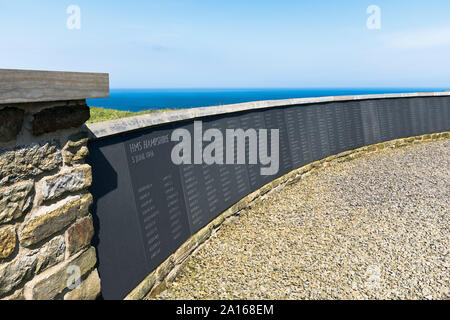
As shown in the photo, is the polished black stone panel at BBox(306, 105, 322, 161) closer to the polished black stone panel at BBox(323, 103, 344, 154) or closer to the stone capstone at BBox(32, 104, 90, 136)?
the polished black stone panel at BBox(323, 103, 344, 154)

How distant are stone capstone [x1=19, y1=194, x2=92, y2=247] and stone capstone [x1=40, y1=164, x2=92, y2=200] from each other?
0.10 meters

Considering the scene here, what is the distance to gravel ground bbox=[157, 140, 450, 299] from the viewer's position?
12.8ft

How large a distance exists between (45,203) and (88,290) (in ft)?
3.40

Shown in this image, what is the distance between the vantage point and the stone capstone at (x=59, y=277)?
235cm

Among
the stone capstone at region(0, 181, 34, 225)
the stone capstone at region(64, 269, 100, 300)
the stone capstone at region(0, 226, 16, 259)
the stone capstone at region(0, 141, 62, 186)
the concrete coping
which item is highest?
the concrete coping

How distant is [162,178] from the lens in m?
4.10

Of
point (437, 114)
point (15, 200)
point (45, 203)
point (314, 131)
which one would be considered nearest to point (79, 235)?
point (45, 203)

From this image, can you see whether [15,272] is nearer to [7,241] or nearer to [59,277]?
[7,241]

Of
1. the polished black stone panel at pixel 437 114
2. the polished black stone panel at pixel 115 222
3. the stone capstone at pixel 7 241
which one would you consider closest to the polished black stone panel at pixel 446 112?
the polished black stone panel at pixel 437 114

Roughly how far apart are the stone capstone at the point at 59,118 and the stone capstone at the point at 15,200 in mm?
424

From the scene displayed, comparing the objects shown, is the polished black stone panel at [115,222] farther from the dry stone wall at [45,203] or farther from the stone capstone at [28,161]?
the stone capstone at [28,161]

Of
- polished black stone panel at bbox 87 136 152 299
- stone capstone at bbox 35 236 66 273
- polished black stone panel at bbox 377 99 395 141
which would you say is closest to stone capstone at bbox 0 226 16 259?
stone capstone at bbox 35 236 66 273
